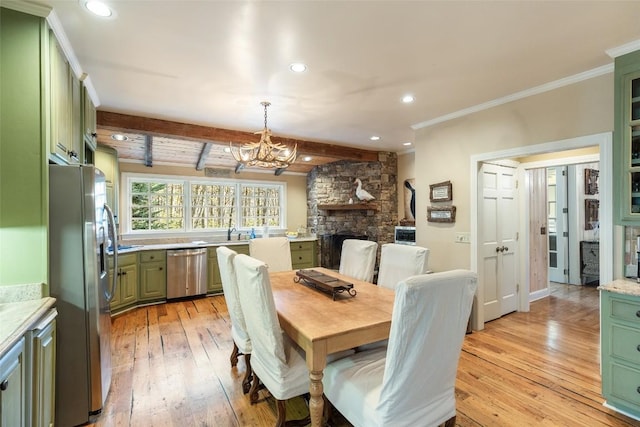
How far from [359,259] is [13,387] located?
249cm

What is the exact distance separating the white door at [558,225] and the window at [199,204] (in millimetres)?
5305

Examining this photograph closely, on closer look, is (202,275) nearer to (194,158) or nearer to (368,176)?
(194,158)

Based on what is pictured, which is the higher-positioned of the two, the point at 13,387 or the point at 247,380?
the point at 13,387

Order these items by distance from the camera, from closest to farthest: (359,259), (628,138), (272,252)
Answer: (628,138), (359,259), (272,252)

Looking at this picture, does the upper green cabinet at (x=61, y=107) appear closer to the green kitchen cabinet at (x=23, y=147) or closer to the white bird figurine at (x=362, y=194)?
the green kitchen cabinet at (x=23, y=147)

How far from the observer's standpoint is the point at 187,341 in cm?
321

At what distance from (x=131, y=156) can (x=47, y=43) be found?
11.9 ft

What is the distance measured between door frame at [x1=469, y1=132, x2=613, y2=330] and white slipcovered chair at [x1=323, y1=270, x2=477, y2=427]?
5.88ft

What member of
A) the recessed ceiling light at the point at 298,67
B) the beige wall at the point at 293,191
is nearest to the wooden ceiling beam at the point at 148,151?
the beige wall at the point at 293,191

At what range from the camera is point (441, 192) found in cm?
380

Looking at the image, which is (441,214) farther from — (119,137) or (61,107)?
(119,137)

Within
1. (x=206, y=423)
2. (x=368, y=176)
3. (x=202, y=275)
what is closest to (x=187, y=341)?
(x=206, y=423)

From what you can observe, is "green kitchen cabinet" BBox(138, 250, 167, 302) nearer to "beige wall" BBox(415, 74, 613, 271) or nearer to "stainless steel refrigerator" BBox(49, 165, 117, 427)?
"stainless steel refrigerator" BBox(49, 165, 117, 427)

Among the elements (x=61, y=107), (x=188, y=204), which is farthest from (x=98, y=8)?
(x=188, y=204)
